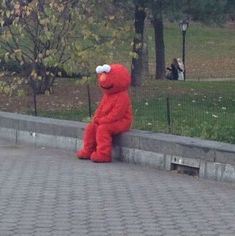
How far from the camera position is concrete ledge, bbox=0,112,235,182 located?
10.5 m

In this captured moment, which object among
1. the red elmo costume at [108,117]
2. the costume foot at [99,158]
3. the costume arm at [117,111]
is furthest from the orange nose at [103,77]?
the costume foot at [99,158]

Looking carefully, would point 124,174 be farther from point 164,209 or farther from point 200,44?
point 200,44

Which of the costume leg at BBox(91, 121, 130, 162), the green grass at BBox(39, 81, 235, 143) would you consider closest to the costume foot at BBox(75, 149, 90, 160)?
the costume leg at BBox(91, 121, 130, 162)

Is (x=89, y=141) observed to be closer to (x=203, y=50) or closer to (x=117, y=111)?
(x=117, y=111)

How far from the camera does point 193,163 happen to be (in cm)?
1087

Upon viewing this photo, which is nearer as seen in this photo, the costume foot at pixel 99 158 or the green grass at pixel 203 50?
the costume foot at pixel 99 158

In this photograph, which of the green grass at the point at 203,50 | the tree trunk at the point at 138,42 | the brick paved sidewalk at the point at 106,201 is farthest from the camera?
the green grass at the point at 203,50

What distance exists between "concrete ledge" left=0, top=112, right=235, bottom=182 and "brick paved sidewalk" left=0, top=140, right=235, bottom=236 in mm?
157

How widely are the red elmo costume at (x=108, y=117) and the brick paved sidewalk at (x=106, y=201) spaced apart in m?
0.19

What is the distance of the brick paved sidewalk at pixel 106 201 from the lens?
814 cm

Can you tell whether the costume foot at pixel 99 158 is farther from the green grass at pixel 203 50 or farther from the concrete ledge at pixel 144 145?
the green grass at pixel 203 50

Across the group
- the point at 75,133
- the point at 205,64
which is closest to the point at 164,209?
the point at 75,133

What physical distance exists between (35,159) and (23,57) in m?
5.54

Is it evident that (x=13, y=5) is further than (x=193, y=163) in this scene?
Yes
